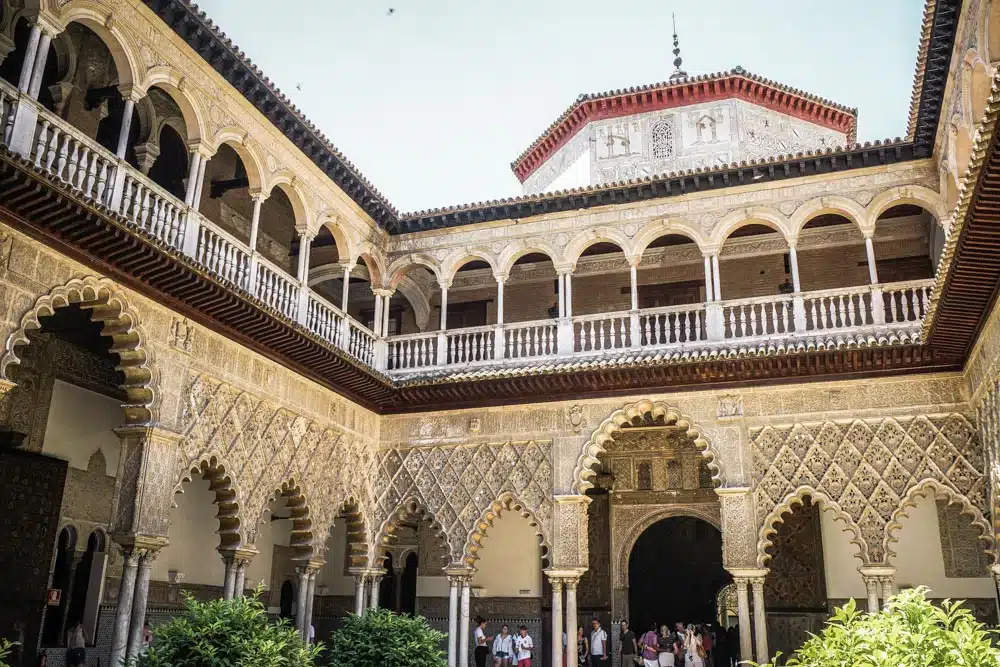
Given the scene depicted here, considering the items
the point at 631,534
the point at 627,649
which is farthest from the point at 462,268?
the point at 627,649

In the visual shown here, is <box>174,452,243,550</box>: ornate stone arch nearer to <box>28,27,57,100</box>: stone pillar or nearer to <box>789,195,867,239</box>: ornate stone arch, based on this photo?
<box>28,27,57,100</box>: stone pillar

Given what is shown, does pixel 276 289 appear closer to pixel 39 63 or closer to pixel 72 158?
pixel 72 158

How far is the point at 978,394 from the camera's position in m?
9.32

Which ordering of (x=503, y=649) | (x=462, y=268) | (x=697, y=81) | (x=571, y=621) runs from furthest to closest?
(x=697, y=81), (x=462, y=268), (x=503, y=649), (x=571, y=621)

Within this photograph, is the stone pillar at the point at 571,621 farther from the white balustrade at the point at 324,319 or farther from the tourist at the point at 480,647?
the white balustrade at the point at 324,319

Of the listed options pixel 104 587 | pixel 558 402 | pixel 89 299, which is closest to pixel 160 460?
pixel 89 299

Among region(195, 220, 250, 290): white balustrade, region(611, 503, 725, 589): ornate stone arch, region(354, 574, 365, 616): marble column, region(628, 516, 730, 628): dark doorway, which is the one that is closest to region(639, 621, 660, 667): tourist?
region(611, 503, 725, 589): ornate stone arch

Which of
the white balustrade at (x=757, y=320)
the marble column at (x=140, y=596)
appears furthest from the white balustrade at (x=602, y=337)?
the marble column at (x=140, y=596)

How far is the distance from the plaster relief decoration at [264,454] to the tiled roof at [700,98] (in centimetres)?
810

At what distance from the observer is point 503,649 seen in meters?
12.4

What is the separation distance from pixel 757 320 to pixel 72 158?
8.32 metres

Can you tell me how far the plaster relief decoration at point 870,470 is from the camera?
31.8ft

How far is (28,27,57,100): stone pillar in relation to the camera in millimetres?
7109

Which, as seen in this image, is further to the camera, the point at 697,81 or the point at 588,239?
the point at 697,81
